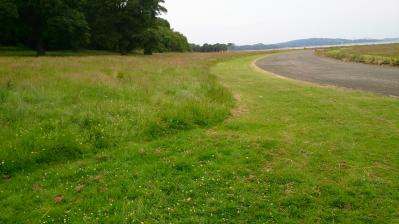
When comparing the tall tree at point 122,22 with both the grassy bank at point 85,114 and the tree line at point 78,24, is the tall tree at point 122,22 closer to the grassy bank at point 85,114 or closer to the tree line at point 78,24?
the tree line at point 78,24

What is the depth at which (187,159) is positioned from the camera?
7.51m

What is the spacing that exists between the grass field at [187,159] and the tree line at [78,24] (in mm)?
28718

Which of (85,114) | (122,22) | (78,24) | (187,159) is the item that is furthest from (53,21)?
(187,159)

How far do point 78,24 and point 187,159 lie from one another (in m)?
36.3

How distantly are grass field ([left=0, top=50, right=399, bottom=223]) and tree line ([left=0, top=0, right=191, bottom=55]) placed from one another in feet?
94.2

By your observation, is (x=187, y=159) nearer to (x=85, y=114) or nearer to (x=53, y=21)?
(x=85, y=114)

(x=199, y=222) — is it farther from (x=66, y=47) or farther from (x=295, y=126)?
(x=66, y=47)

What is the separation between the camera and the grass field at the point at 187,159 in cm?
558

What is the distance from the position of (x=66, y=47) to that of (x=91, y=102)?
40.8m

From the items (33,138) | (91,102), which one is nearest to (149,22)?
(91,102)

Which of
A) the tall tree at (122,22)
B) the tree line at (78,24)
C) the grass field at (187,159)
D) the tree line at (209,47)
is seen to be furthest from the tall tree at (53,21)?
the tree line at (209,47)

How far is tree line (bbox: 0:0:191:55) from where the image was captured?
3834 cm

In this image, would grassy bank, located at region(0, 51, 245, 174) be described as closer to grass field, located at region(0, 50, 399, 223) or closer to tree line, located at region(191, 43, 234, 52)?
grass field, located at region(0, 50, 399, 223)

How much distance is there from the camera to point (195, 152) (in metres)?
7.95
